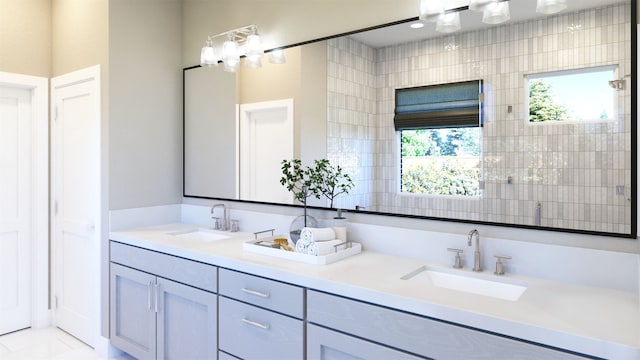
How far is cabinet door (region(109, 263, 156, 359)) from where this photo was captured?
7.95ft

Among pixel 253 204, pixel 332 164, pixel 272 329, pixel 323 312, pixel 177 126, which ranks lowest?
pixel 272 329

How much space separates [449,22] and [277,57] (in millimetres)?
1068

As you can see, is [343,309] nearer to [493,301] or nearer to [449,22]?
[493,301]

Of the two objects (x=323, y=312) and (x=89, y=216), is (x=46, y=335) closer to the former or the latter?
(x=89, y=216)

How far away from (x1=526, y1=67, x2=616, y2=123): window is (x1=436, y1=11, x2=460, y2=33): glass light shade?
39 cm

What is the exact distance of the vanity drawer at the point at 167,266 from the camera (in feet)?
6.82

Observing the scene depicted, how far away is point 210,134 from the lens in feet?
9.71

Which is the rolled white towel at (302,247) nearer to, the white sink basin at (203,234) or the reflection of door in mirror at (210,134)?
the white sink basin at (203,234)

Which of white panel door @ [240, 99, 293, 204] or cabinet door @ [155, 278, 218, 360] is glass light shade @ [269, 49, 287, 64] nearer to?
white panel door @ [240, 99, 293, 204]

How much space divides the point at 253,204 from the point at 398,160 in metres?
1.09

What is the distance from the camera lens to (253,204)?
9.02 ft

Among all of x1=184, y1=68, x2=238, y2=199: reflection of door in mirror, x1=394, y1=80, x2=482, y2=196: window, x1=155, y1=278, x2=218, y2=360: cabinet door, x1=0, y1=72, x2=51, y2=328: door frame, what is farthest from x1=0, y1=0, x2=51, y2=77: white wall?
x1=394, y1=80, x2=482, y2=196: window

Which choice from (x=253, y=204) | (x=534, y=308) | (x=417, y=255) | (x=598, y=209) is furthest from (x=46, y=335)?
(x=598, y=209)

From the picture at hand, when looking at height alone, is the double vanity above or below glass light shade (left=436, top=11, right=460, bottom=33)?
below
